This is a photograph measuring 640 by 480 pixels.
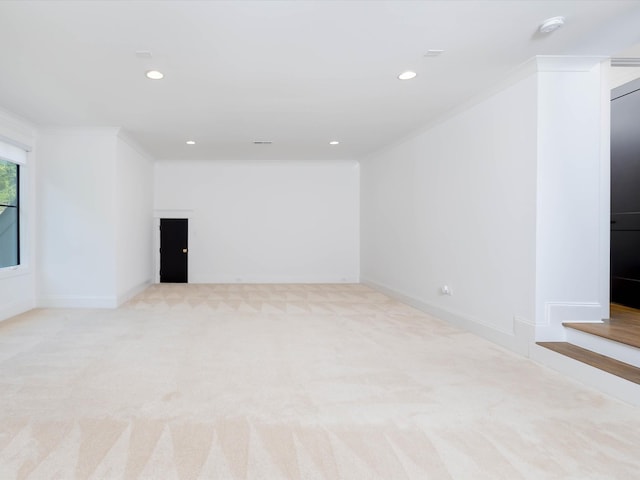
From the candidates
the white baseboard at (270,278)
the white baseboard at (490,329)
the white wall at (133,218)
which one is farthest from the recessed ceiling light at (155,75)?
the white baseboard at (270,278)

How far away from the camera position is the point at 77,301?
23.0 feet

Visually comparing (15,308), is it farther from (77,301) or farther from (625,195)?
(625,195)

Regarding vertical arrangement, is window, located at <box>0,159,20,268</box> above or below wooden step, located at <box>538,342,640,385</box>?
above

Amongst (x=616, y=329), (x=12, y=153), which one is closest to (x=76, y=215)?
(x=12, y=153)

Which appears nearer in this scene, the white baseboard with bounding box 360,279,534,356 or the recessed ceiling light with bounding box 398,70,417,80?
the white baseboard with bounding box 360,279,534,356

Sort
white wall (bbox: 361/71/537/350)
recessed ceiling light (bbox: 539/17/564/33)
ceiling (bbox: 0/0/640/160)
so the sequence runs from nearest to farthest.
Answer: ceiling (bbox: 0/0/640/160)
recessed ceiling light (bbox: 539/17/564/33)
white wall (bbox: 361/71/537/350)

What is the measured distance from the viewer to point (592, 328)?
12.9ft

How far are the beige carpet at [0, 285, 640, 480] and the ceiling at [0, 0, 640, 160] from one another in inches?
128

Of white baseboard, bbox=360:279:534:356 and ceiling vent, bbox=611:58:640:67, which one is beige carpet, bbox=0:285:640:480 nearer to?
white baseboard, bbox=360:279:534:356

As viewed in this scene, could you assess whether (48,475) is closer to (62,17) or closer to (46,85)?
(62,17)

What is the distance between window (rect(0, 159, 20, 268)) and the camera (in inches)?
248

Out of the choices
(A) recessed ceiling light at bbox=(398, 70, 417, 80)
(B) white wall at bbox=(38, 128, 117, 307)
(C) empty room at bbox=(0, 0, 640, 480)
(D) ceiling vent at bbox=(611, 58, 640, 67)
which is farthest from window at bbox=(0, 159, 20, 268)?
(D) ceiling vent at bbox=(611, 58, 640, 67)

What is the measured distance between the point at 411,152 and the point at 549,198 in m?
3.46

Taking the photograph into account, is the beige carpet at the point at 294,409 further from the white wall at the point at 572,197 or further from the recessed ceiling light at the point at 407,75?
the recessed ceiling light at the point at 407,75
